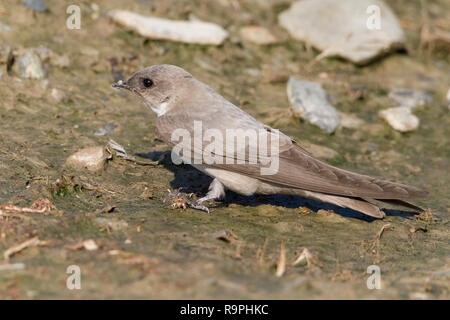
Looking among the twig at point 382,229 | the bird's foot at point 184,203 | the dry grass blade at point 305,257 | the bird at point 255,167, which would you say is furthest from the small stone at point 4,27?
the twig at point 382,229

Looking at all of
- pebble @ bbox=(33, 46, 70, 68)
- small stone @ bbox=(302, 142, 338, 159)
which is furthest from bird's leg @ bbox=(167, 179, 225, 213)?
pebble @ bbox=(33, 46, 70, 68)

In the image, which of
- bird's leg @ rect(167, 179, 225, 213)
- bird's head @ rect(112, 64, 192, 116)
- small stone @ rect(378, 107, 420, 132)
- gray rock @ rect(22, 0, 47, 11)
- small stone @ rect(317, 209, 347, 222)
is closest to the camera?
bird's leg @ rect(167, 179, 225, 213)

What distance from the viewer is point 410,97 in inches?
296

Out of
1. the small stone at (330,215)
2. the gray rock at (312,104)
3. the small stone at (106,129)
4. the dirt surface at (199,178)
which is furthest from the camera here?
the gray rock at (312,104)

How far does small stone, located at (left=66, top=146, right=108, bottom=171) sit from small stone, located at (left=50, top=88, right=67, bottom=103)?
3.87 ft

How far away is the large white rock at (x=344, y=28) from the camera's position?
315 inches

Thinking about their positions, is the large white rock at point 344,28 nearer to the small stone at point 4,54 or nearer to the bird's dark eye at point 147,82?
the bird's dark eye at point 147,82

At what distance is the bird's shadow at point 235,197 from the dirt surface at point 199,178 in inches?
0.8

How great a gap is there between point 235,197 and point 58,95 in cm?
226

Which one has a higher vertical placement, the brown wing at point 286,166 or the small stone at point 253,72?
the small stone at point 253,72

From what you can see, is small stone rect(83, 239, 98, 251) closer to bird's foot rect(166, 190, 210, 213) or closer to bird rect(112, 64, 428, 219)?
bird's foot rect(166, 190, 210, 213)

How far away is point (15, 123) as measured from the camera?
18.5ft

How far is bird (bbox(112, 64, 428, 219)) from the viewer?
4.63 meters
